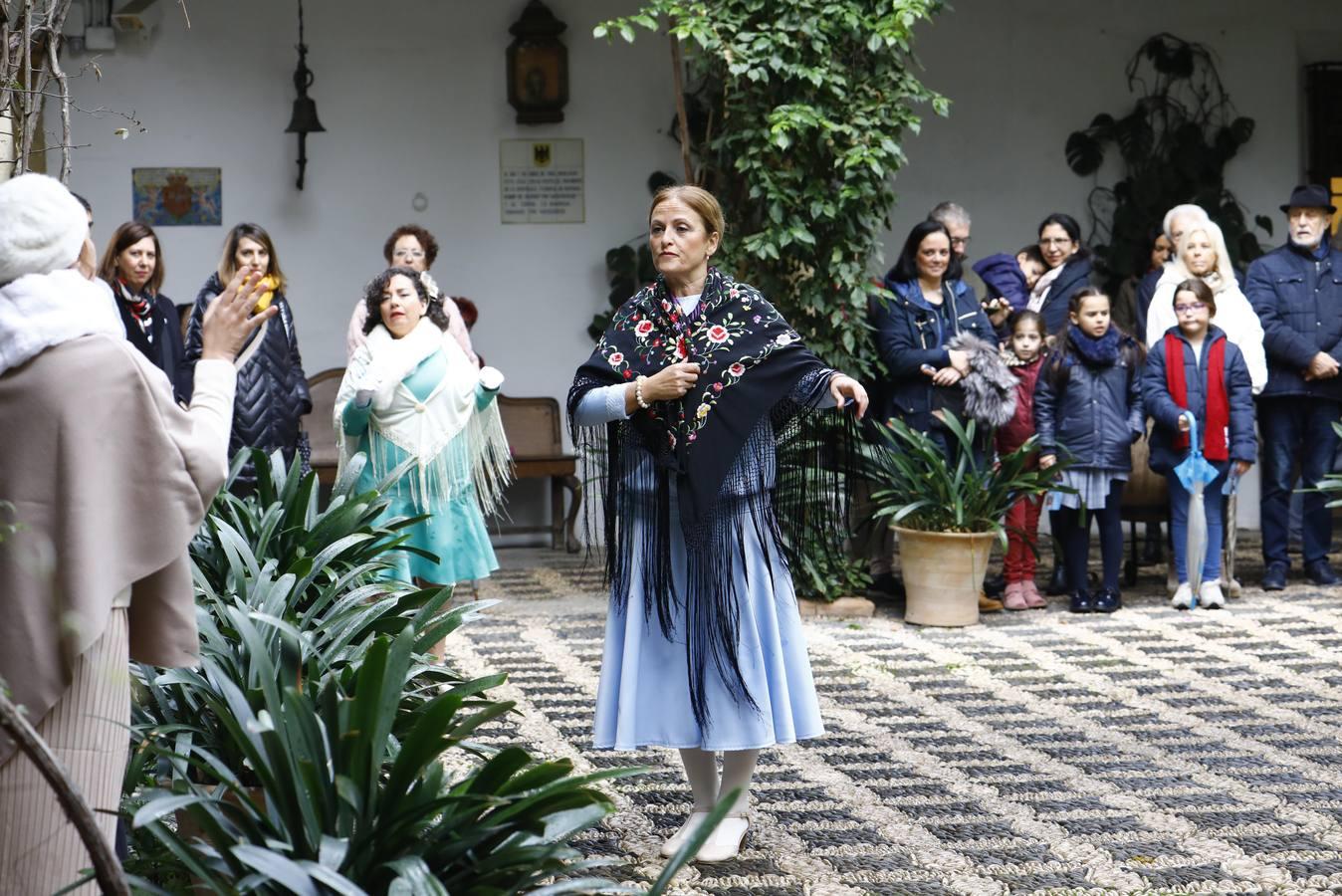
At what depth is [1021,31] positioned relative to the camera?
425 inches

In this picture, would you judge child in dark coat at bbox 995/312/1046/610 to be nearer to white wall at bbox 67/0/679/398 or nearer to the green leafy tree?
the green leafy tree

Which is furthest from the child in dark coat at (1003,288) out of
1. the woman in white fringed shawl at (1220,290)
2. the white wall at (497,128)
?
the white wall at (497,128)

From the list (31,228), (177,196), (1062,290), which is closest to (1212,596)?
(1062,290)

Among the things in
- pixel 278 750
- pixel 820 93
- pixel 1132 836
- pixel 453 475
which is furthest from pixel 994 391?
pixel 278 750

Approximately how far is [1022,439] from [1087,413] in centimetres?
35

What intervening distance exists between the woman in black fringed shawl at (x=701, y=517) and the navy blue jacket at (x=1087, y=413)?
4.02 meters

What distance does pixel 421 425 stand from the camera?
612 centimetres

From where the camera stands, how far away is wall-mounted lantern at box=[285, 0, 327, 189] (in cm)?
983

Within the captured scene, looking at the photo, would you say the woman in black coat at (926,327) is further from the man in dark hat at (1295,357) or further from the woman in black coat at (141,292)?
the woman in black coat at (141,292)

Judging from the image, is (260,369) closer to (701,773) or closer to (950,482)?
(950,482)

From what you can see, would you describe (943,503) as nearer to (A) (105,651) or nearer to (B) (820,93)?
(B) (820,93)

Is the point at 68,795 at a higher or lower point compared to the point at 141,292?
lower

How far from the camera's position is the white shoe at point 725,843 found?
13.7 feet

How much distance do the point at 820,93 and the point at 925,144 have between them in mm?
3102
